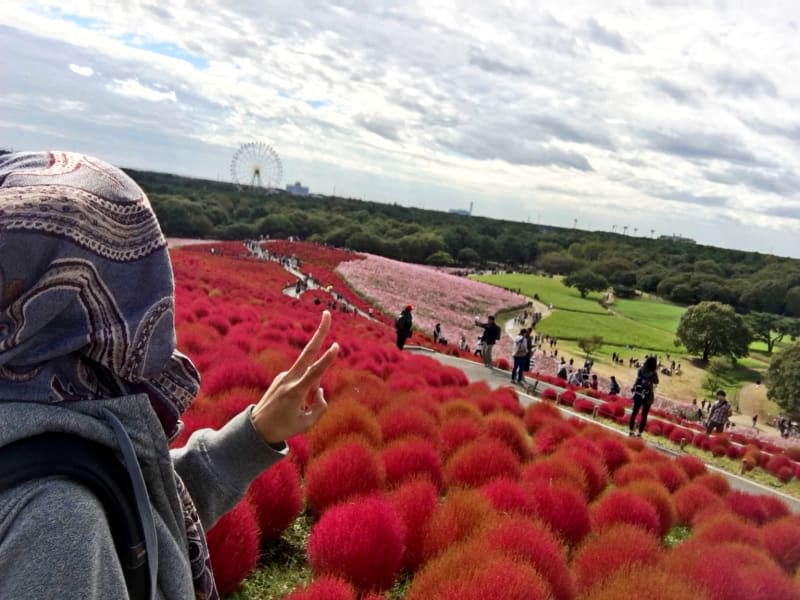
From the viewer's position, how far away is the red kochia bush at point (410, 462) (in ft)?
14.7

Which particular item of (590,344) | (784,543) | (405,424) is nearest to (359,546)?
(405,424)

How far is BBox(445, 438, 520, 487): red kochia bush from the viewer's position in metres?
4.77

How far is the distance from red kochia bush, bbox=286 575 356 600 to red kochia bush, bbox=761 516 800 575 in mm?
4057

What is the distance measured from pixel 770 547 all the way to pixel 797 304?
367 ft

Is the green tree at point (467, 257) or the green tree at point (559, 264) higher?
the green tree at point (559, 264)

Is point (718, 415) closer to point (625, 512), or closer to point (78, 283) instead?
point (625, 512)

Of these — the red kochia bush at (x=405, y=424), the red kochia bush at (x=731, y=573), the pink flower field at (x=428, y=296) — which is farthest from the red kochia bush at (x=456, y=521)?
the pink flower field at (x=428, y=296)

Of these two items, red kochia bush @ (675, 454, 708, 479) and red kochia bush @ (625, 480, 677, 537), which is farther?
red kochia bush @ (675, 454, 708, 479)

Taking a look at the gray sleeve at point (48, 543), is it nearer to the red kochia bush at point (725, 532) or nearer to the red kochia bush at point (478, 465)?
the red kochia bush at point (478, 465)

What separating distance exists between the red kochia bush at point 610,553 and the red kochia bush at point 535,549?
0.16m

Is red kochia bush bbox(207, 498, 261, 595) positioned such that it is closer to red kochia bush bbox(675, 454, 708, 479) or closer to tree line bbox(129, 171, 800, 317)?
red kochia bush bbox(675, 454, 708, 479)

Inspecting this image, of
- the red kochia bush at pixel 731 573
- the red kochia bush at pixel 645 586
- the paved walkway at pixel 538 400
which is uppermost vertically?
the red kochia bush at pixel 645 586

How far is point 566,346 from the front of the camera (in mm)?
47844

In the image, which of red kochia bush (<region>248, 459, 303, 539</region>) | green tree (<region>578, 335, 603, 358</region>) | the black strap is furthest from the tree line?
A: the black strap
